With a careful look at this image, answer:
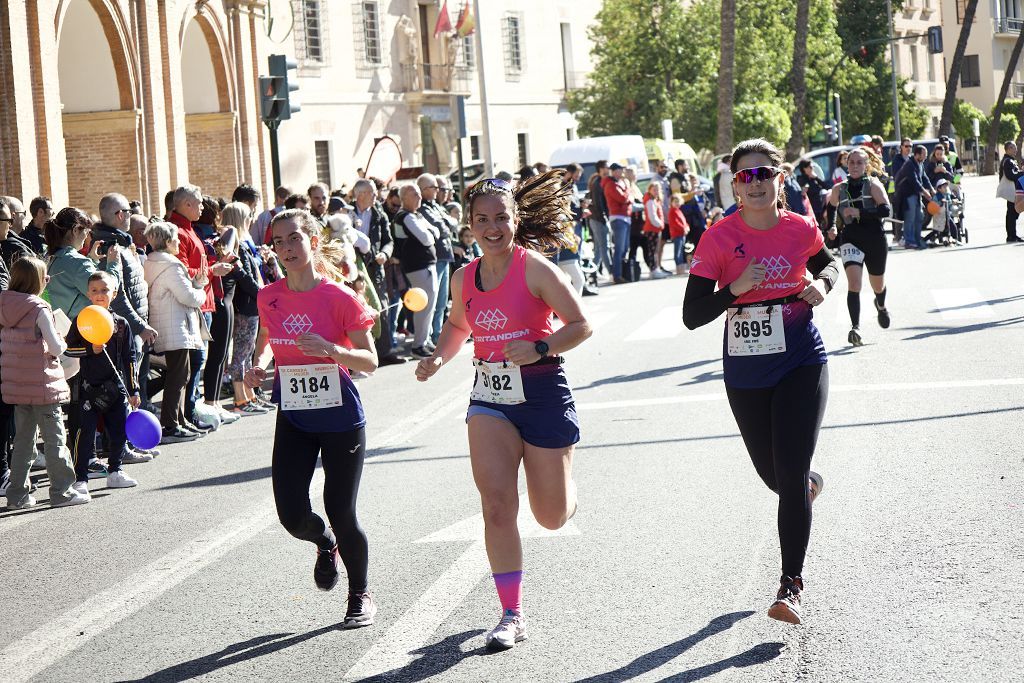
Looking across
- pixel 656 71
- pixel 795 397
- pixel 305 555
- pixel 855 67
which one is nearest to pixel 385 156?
pixel 305 555

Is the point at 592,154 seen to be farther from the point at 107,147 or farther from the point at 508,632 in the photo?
the point at 508,632

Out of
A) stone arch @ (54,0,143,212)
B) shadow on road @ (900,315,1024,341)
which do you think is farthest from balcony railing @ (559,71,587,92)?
shadow on road @ (900,315,1024,341)

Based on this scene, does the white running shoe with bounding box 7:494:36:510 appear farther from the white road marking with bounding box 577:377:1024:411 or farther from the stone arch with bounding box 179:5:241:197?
the stone arch with bounding box 179:5:241:197

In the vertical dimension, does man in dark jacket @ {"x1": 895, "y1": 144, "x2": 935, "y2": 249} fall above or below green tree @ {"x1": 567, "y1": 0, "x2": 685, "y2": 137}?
below

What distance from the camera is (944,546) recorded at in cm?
684

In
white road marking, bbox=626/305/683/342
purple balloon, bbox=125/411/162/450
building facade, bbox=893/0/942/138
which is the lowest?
white road marking, bbox=626/305/683/342

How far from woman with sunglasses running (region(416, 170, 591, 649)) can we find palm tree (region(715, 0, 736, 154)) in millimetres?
34424

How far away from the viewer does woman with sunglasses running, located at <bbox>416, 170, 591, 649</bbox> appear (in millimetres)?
5809

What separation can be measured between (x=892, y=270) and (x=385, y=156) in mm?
8705

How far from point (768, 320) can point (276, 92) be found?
14.5m

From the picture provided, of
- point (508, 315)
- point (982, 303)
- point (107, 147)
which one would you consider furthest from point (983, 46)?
point (508, 315)

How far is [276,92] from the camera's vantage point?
64.1ft

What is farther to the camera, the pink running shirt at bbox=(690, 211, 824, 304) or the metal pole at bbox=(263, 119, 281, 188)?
the metal pole at bbox=(263, 119, 281, 188)

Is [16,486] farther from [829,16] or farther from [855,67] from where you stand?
[855,67]
